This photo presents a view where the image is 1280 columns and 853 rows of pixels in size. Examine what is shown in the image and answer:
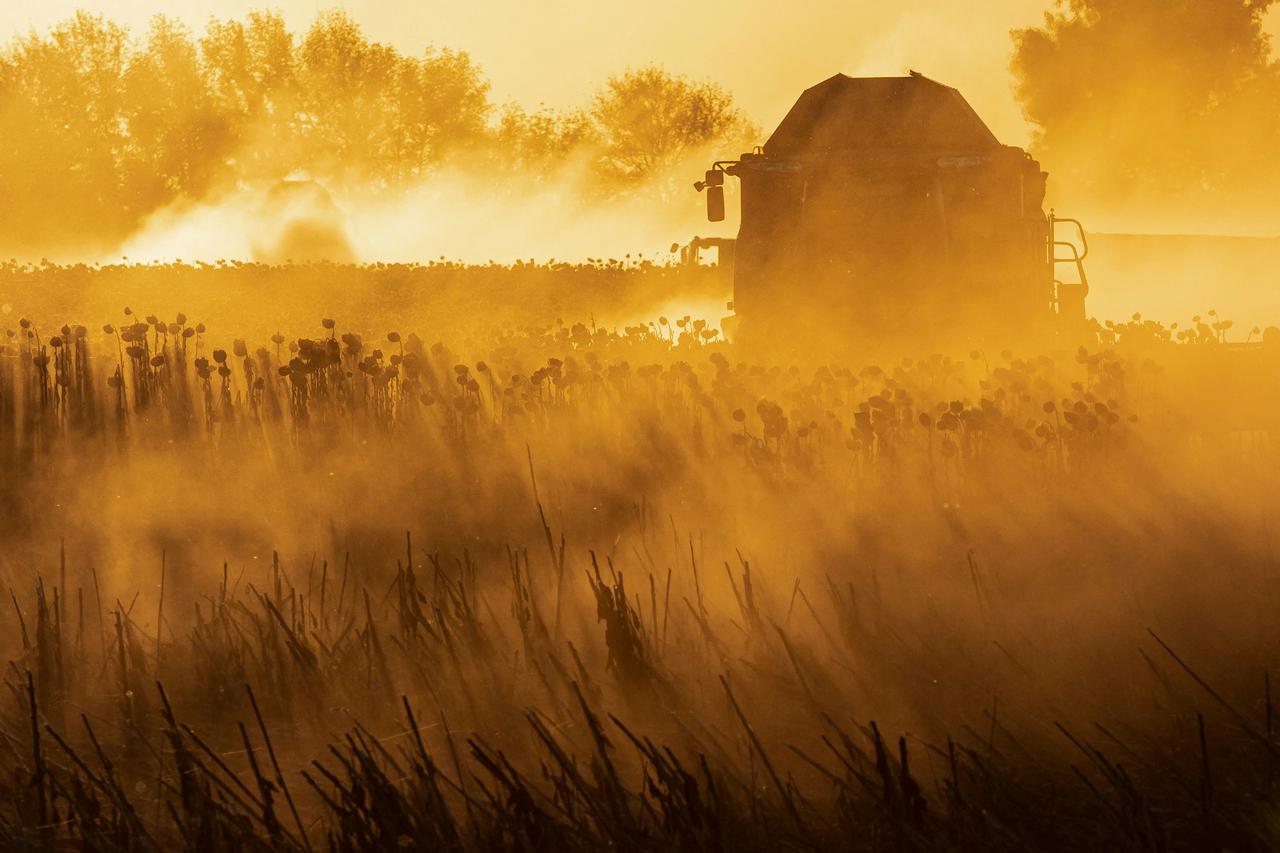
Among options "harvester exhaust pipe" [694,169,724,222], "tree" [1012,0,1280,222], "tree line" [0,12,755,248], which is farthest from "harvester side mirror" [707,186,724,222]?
"tree line" [0,12,755,248]

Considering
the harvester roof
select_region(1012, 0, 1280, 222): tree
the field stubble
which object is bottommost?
the field stubble

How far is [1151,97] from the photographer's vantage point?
165 ft

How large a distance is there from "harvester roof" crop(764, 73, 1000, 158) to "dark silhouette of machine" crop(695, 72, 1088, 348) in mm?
16

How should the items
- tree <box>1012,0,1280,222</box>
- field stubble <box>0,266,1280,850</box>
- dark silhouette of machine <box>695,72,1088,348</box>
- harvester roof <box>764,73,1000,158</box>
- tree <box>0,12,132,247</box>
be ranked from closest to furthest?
field stubble <box>0,266,1280,850</box>, dark silhouette of machine <box>695,72,1088,348</box>, harvester roof <box>764,73,1000,158</box>, tree <box>1012,0,1280,222</box>, tree <box>0,12,132,247</box>

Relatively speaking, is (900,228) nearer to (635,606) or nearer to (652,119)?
(635,606)

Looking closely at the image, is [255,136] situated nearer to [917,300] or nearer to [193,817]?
[917,300]

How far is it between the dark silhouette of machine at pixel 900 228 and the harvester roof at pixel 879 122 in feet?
0.05

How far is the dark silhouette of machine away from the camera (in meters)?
16.9

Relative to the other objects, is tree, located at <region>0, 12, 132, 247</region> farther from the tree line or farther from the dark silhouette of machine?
the dark silhouette of machine

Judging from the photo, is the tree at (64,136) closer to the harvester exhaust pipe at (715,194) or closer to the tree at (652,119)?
the tree at (652,119)

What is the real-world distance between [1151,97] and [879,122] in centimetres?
3669

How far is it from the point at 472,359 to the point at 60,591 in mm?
4962

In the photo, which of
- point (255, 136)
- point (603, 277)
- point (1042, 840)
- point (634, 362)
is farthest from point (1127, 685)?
point (255, 136)

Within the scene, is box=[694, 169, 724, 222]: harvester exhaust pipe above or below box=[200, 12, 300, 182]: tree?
below
